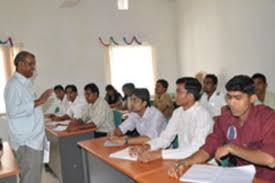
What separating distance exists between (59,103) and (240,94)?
3921mm

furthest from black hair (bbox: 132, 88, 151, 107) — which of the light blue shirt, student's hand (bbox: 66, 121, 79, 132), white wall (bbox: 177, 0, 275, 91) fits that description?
white wall (bbox: 177, 0, 275, 91)

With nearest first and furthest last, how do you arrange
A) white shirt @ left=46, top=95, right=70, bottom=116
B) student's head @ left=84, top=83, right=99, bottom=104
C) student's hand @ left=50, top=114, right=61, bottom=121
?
student's head @ left=84, top=83, right=99, bottom=104 → student's hand @ left=50, top=114, right=61, bottom=121 → white shirt @ left=46, top=95, right=70, bottom=116

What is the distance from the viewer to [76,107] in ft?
14.1

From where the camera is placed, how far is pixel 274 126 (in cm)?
164

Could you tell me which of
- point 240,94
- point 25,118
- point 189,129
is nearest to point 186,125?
point 189,129

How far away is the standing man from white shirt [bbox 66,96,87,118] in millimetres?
1429

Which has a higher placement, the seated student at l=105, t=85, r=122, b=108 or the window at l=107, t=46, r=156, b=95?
the window at l=107, t=46, r=156, b=95

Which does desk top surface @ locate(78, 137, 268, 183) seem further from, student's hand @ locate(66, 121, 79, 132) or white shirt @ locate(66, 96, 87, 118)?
white shirt @ locate(66, 96, 87, 118)

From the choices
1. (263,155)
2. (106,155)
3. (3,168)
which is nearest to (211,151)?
(263,155)

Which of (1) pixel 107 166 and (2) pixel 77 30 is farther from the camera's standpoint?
(2) pixel 77 30

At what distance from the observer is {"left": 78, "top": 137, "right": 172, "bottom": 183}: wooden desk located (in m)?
1.89

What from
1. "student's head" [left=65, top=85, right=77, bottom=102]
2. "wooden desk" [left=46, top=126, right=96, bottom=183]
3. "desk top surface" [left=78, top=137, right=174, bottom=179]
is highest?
"student's head" [left=65, top=85, right=77, bottom=102]

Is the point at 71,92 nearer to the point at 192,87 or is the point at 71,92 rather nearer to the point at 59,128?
the point at 59,128

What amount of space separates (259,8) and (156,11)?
2.46 meters
